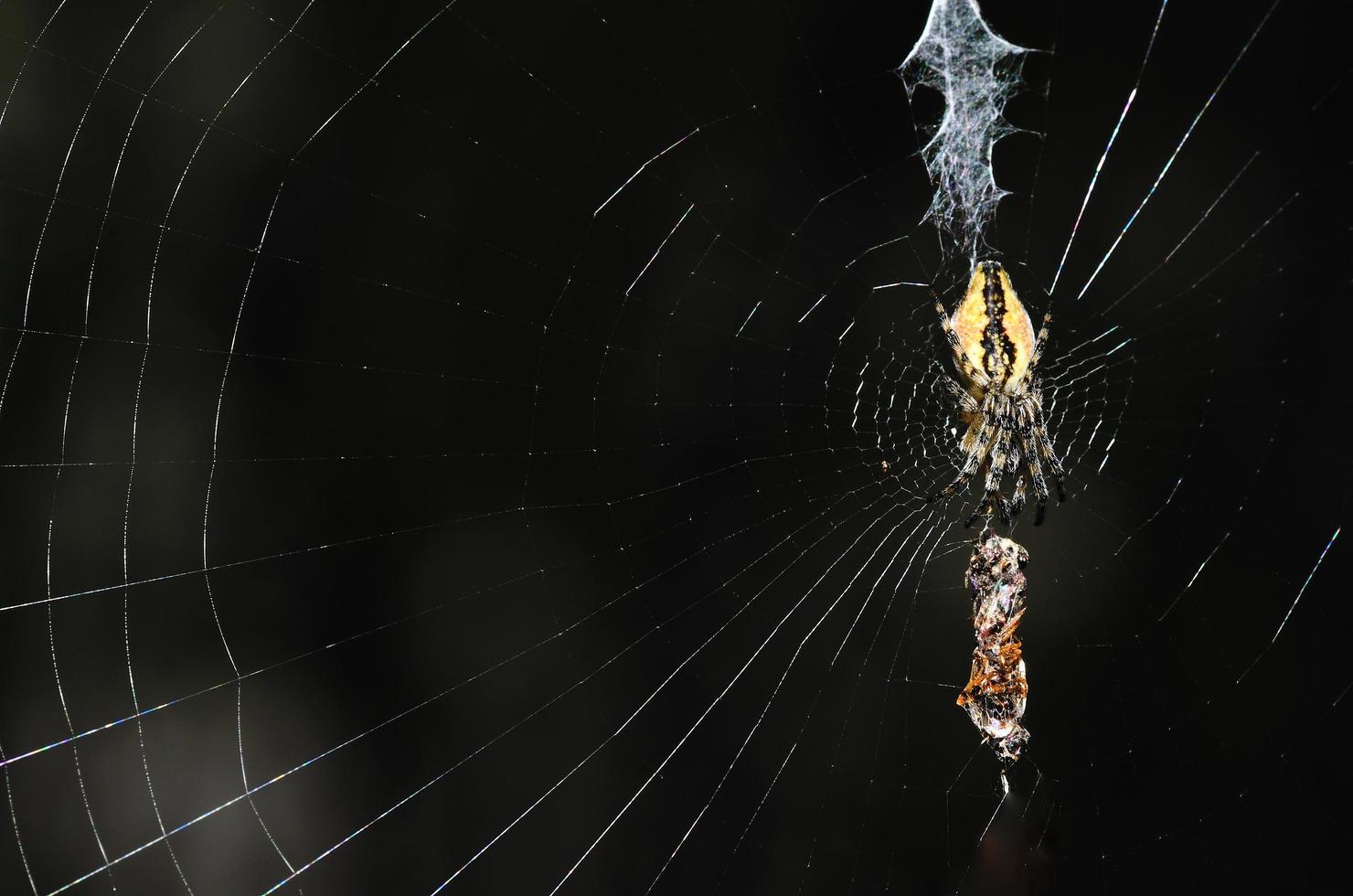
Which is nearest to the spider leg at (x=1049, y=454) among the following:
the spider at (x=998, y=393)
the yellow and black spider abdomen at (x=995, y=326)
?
the spider at (x=998, y=393)

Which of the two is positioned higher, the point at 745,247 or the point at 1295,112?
the point at 1295,112

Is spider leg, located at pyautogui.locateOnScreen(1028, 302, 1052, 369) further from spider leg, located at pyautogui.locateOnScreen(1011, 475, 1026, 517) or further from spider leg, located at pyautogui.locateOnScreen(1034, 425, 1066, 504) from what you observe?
spider leg, located at pyautogui.locateOnScreen(1011, 475, 1026, 517)

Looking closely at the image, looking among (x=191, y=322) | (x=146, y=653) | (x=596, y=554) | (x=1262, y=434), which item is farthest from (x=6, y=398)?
(x=1262, y=434)

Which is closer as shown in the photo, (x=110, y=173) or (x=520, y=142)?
(x=110, y=173)

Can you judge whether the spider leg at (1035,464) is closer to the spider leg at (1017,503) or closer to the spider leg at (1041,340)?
the spider leg at (1017,503)

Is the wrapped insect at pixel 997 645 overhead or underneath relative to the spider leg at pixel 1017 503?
underneath

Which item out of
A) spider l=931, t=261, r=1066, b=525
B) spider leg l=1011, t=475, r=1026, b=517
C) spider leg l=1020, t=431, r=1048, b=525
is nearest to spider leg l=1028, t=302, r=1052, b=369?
spider l=931, t=261, r=1066, b=525

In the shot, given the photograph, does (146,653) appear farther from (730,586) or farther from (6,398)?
(730,586)
